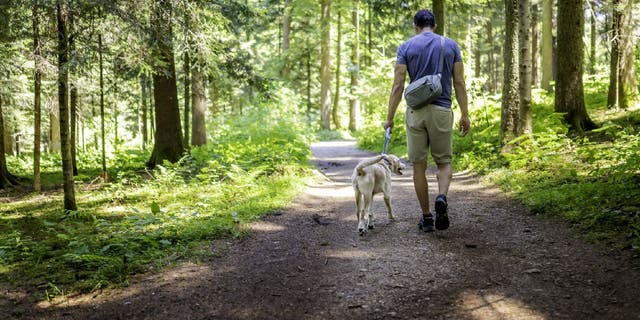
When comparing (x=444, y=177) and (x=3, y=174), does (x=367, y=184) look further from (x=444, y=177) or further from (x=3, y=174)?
(x=3, y=174)

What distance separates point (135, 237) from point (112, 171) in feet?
35.5

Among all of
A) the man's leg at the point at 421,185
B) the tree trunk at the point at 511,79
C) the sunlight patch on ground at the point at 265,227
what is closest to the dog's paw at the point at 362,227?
the man's leg at the point at 421,185

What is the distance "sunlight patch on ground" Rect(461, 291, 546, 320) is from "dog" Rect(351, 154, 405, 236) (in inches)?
88.4

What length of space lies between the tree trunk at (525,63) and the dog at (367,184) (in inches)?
198

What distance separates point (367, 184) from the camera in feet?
18.0

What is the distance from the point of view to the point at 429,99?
4820 millimetres

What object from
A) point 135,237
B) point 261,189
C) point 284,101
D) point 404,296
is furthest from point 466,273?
point 284,101

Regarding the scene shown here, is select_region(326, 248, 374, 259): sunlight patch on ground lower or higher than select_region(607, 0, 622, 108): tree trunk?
lower

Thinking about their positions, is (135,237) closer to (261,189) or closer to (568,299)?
(261,189)

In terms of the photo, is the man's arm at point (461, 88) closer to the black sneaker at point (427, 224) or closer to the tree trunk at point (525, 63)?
the black sneaker at point (427, 224)

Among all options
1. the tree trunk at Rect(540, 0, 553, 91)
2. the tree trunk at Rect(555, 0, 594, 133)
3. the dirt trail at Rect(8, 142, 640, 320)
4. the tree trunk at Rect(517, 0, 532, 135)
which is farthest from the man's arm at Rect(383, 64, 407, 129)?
the tree trunk at Rect(540, 0, 553, 91)

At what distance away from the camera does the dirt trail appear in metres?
3.11

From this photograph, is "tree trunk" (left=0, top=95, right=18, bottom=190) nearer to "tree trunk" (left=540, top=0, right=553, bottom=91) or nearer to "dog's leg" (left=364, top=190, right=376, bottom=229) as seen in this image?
"dog's leg" (left=364, top=190, right=376, bottom=229)

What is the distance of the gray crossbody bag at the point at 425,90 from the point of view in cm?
477
